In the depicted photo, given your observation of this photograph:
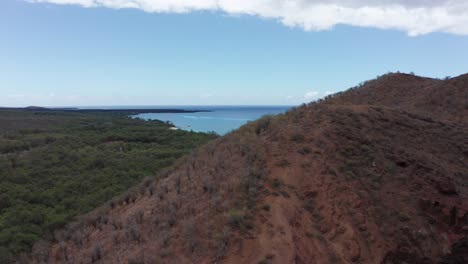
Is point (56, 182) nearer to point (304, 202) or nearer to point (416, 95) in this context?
point (416, 95)

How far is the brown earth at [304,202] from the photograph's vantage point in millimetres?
8641

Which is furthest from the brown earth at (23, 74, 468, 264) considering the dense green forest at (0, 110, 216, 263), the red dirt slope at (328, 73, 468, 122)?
the dense green forest at (0, 110, 216, 263)

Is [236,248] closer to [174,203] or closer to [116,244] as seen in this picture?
[174,203]

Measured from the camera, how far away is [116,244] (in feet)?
32.3

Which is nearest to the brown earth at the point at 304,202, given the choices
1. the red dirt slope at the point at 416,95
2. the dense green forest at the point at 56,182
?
the red dirt slope at the point at 416,95

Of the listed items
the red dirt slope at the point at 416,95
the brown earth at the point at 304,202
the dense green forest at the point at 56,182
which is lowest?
the dense green forest at the point at 56,182

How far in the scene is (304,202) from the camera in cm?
978

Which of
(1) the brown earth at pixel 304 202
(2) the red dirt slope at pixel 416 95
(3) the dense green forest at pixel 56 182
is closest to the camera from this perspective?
(1) the brown earth at pixel 304 202

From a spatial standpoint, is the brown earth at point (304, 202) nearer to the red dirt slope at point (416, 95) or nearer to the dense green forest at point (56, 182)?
the red dirt slope at point (416, 95)

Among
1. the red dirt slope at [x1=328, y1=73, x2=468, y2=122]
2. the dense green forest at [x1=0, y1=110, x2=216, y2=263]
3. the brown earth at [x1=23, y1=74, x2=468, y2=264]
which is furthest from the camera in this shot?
the dense green forest at [x1=0, y1=110, x2=216, y2=263]

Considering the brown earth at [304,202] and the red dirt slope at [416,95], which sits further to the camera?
the red dirt slope at [416,95]

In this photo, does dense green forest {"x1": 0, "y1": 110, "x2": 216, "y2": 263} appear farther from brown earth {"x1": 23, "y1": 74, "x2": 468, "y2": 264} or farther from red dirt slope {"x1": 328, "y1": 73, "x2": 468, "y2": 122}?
red dirt slope {"x1": 328, "y1": 73, "x2": 468, "y2": 122}

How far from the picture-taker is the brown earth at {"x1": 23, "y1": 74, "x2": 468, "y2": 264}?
28.3 feet

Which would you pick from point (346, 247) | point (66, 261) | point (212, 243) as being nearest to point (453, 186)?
point (346, 247)
